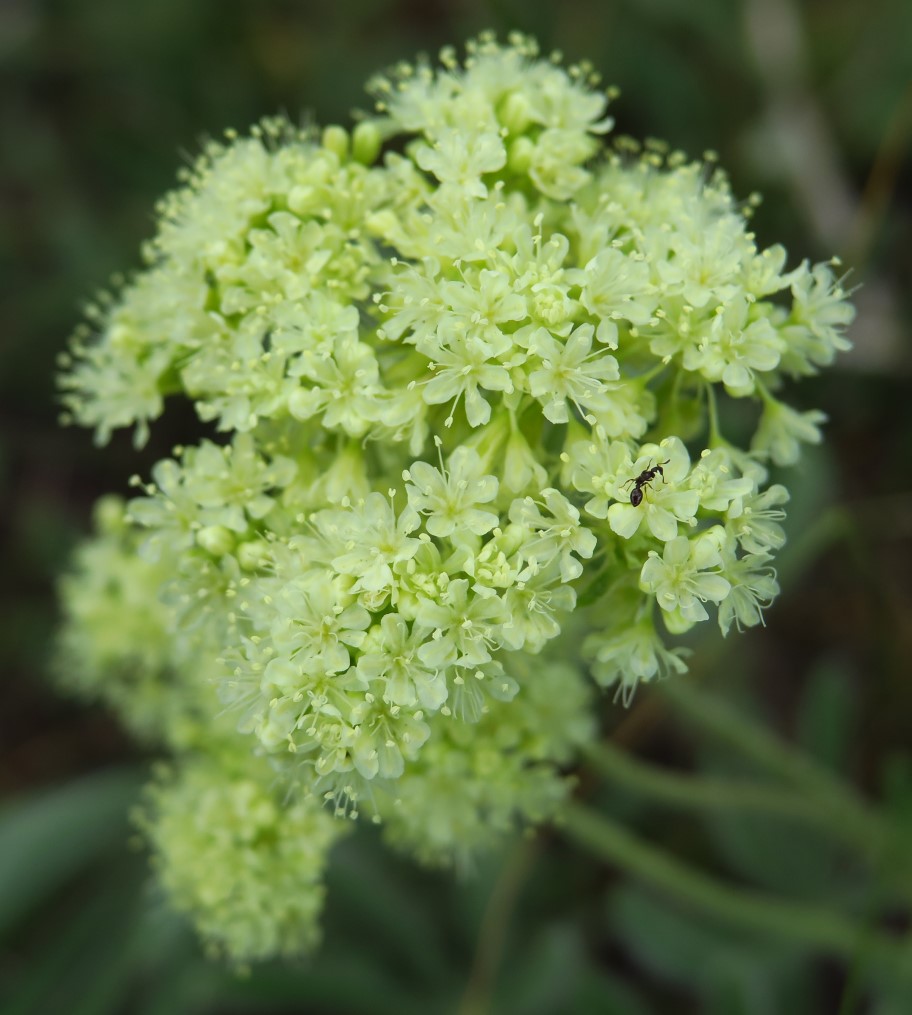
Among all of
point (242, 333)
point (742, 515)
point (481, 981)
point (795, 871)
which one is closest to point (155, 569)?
point (242, 333)

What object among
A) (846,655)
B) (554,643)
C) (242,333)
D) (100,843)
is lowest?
(100,843)

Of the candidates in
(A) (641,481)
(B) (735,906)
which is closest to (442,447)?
(A) (641,481)

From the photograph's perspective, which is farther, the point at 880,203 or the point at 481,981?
the point at 880,203

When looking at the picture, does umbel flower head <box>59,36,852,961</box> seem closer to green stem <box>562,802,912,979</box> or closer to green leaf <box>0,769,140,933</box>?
green stem <box>562,802,912,979</box>

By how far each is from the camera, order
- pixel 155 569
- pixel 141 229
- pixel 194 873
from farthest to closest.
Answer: pixel 141 229 < pixel 155 569 < pixel 194 873

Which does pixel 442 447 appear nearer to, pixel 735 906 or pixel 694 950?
pixel 735 906

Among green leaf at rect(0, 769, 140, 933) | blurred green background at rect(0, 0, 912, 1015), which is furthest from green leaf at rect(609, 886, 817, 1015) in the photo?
green leaf at rect(0, 769, 140, 933)

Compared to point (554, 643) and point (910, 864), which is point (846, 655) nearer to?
point (910, 864)
